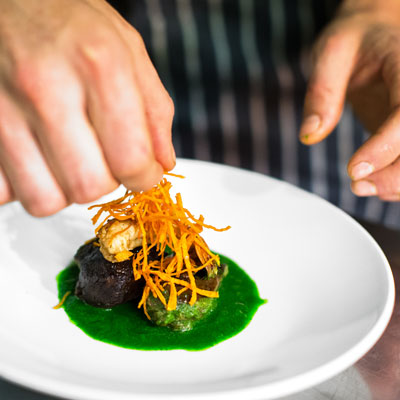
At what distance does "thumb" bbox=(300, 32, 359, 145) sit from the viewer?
2.17 meters

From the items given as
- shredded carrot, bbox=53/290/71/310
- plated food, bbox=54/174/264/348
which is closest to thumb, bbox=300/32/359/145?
plated food, bbox=54/174/264/348

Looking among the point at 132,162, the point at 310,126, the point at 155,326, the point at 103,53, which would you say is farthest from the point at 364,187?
the point at 103,53

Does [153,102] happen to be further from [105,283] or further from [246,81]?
[246,81]

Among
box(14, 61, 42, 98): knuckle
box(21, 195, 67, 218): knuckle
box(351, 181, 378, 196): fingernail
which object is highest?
box(14, 61, 42, 98): knuckle

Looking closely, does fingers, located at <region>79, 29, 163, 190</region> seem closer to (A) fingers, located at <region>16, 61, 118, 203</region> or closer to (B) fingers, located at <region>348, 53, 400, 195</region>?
(A) fingers, located at <region>16, 61, 118, 203</region>

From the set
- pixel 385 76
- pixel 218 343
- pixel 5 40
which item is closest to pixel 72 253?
pixel 218 343

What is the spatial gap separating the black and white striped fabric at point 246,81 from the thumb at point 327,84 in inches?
20.5

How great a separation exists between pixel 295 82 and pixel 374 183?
1.16 metres

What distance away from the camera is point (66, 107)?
105 cm

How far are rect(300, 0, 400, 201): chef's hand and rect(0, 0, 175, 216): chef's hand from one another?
114 centimetres

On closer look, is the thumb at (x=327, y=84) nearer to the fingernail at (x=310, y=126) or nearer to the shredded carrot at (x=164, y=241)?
Result: the fingernail at (x=310, y=126)

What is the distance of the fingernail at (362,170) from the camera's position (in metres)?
1.96

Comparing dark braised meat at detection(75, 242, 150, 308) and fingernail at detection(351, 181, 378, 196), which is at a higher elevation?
fingernail at detection(351, 181, 378, 196)

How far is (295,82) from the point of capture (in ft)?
9.93
